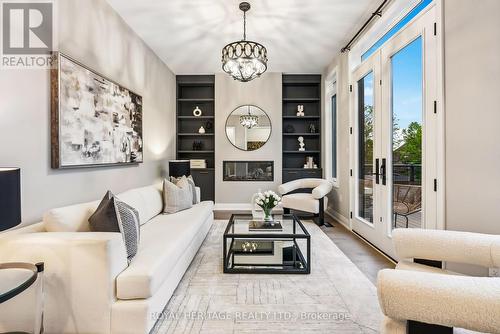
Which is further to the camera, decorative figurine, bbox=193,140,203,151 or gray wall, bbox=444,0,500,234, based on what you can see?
decorative figurine, bbox=193,140,203,151

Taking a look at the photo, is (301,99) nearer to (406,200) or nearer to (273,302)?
(406,200)

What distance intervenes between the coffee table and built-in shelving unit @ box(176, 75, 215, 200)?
286 cm

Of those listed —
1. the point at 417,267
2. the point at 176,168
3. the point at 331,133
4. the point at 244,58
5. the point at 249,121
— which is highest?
the point at 244,58

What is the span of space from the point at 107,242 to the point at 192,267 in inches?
54.2

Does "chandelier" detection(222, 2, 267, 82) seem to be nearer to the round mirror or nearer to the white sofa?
the round mirror

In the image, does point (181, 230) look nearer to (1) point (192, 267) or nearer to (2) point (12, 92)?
(1) point (192, 267)

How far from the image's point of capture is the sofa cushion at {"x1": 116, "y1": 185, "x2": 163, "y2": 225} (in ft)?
9.59

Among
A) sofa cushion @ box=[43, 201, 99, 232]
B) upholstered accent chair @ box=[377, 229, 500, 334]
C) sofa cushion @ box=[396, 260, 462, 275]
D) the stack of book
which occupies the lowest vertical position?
sofa cushion @ box=[396, 260, 462, 275]

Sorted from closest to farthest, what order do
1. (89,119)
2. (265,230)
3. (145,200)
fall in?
1. (89,119)
2. (265,230)
3. (145,200)

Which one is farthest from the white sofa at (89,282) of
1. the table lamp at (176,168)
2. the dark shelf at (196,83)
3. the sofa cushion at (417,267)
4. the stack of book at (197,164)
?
the dark shelf at (196,83)

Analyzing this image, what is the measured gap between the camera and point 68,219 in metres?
1.92

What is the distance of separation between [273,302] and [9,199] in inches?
73.3

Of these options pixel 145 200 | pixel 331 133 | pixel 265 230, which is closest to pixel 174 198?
pixel 145 200

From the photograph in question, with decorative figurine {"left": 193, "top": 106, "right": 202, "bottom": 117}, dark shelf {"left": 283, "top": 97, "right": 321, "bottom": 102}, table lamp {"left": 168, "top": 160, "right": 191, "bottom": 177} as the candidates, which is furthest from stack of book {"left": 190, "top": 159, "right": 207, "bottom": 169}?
dark shelf {"left": 283, "top": 97, "right": 321, "bottom": 102}
